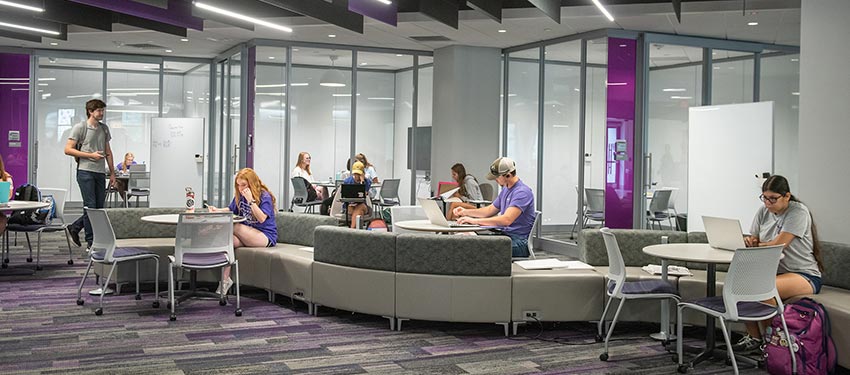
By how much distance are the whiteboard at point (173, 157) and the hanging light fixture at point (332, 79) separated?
2.42 m

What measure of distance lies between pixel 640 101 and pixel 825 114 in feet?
14.6

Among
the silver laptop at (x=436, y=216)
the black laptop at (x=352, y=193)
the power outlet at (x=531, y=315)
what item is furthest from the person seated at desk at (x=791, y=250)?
the black laptop at (x=352, y=193)

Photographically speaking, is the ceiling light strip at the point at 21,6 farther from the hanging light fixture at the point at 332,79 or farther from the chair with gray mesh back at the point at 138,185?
the chair with gray mesh back at the point at 138,185

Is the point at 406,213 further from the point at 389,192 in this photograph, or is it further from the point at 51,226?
the point at 389,192

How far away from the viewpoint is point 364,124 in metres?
13.3

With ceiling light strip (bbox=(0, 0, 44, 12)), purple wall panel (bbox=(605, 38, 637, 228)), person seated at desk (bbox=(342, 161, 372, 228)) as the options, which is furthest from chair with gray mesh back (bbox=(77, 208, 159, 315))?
purple wall panel (bbox=(605, 38, 637, 228))

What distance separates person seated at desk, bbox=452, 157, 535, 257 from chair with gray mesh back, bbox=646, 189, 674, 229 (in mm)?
4255

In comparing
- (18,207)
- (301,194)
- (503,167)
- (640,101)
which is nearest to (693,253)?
(503,167)

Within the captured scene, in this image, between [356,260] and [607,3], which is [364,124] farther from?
[356,260]

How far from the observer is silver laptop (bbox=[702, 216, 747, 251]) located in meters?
5.41

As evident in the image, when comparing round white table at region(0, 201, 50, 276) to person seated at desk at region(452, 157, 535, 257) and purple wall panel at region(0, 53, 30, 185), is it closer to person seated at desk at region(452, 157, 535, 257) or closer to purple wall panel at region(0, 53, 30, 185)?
person seated at desk at region(452, 157, 535, 257)

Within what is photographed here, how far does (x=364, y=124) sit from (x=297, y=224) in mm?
5565

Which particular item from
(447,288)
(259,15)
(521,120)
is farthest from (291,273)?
(521,120)

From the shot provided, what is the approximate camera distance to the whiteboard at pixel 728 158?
936cm
